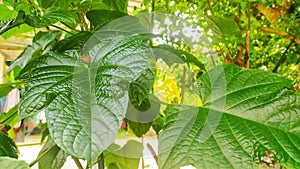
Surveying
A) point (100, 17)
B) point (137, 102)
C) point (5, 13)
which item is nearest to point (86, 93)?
point (137, 102)

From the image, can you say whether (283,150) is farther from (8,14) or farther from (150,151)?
(8,14)

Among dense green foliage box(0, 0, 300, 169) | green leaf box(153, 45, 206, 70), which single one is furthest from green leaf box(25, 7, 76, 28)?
green leaf box(153, 45, 206, 70)

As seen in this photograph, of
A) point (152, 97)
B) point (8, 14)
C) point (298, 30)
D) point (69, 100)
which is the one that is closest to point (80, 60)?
point (69, 100)

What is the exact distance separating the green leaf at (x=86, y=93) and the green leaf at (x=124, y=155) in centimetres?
19

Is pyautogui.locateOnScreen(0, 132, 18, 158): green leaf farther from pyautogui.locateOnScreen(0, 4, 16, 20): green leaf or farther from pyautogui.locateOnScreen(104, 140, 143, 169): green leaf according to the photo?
pyautogui.locateOnScreen(0, 4, 16, 20): green leaf

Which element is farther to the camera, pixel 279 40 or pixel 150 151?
pixel 279 40

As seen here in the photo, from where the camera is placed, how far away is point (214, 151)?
253 mm

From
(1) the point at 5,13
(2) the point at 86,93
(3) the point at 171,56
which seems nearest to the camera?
(2) the point at 86,93

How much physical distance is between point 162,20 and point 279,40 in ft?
2.98

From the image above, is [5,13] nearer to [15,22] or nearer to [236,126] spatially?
[15,22]

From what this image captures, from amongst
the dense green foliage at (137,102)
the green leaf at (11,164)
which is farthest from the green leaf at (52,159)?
the green leaf at (11,164)

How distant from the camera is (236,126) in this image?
0.90 ft

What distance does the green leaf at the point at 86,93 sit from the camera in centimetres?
21

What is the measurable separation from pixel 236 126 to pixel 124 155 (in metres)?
0.20
